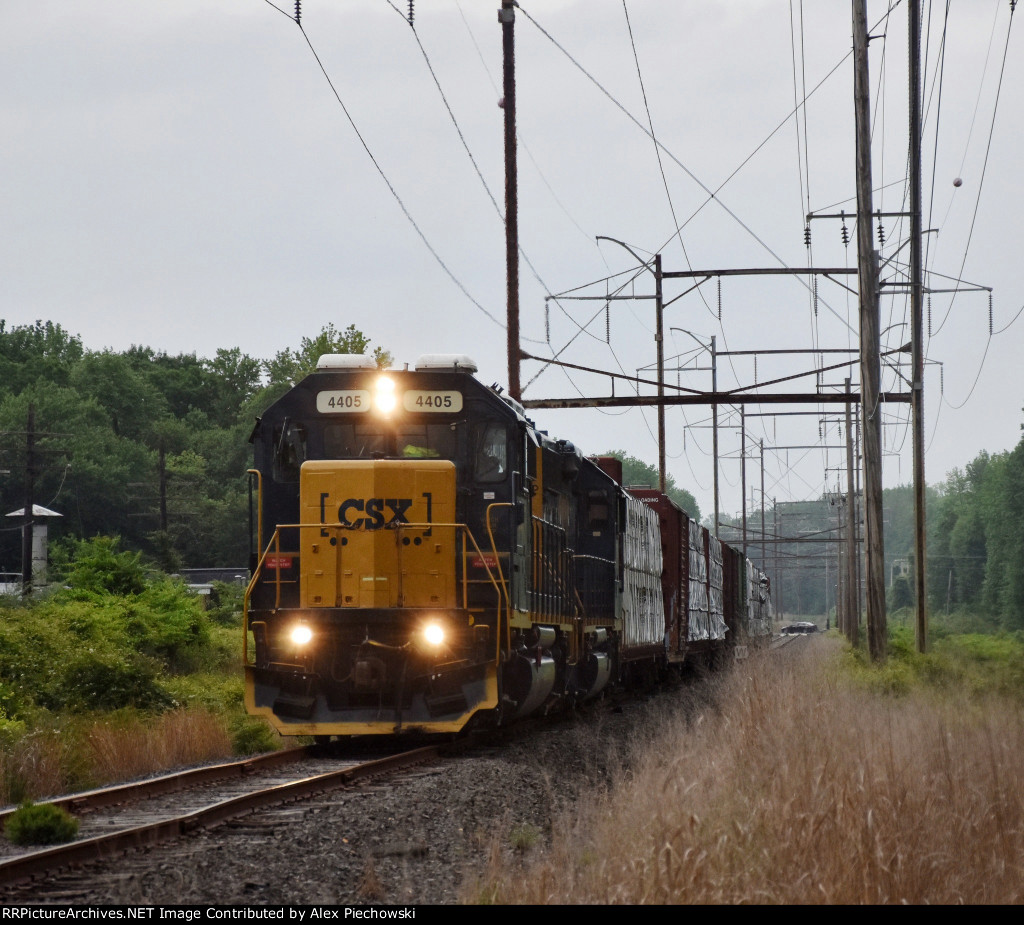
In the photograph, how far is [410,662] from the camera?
12.4m

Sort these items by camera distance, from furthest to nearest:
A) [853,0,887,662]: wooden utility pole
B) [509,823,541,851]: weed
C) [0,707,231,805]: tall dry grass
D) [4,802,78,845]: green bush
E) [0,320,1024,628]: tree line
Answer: [0,320,1024,628]: tree line, [853,0,887,662]: wooden utility pole, [0,707,231,805]: tall dry grass, [4,802,78,845]: green bush, [509,823,541,851]: weed

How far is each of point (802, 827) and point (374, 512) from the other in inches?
269

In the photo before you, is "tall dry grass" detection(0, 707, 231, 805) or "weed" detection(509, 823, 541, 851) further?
"tall dry grass" detection(0, 707, 231, 805)

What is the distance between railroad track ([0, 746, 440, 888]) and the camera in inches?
289

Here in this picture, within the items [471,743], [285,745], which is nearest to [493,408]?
[471,743]

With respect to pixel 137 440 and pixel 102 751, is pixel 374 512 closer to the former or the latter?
pixel 102 751

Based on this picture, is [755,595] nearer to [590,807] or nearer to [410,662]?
[410,662]

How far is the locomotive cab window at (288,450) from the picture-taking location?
516 inches

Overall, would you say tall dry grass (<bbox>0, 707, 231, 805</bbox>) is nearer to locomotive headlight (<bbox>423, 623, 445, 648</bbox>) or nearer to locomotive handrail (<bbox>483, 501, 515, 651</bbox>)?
locomotive headlight (<bbox>423, 623, 445, 648</bbox>)

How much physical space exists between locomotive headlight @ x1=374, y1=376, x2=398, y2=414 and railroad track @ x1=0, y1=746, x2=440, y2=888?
326 centimetres

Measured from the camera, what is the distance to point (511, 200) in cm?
2314

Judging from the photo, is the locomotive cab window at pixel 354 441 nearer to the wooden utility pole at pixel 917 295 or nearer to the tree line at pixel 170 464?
the wooden utility pole at pixel 917 295

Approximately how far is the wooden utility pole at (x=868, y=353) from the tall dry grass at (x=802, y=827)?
1029 centimetres

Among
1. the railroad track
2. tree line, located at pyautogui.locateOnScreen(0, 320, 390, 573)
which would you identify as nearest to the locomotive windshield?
the railroad track
